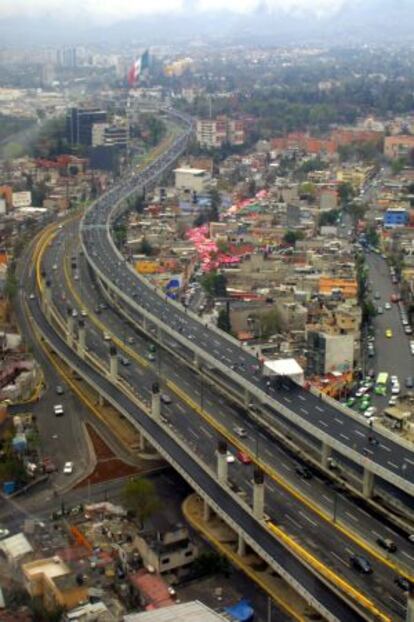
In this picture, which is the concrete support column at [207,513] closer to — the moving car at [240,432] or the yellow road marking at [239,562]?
the yellow road marking at [239,562]

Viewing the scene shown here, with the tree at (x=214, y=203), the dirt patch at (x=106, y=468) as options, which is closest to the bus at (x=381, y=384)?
the dirt patch at (x=106, y=468)

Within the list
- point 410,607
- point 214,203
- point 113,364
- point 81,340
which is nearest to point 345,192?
point 214,203

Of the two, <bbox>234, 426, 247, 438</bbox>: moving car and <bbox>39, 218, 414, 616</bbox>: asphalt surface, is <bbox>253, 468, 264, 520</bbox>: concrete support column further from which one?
<bbox>234, 426, 247, 438</bbox>: moving car

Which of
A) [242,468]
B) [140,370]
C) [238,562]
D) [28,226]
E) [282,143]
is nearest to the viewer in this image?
[238,562]

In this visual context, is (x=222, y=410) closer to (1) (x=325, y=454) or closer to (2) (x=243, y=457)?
(2) (x=243, y=457)

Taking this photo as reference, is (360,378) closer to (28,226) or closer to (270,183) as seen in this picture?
(28,226)

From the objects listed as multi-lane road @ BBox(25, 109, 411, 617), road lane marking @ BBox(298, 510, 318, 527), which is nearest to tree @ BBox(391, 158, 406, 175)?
multi-lane road @ BBox(25, 109, 411, 617)

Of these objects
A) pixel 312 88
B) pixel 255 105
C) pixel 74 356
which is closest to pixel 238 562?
pixel 74 356
